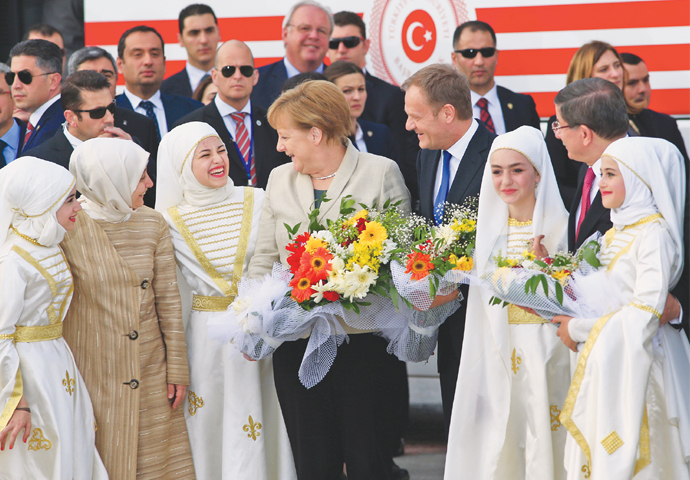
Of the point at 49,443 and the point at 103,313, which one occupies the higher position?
the point at 103,313

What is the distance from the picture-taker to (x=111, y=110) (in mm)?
4621

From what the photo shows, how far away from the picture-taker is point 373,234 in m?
3.26

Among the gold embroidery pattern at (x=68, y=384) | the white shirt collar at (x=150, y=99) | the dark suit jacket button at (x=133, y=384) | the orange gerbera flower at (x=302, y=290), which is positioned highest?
the white shirt collar at (x=150, y=99)

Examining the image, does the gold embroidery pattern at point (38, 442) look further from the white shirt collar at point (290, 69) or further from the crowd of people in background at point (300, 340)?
the white shirt collar at point (290, 69)

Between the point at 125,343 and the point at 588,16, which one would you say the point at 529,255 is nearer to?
the point at 125,343

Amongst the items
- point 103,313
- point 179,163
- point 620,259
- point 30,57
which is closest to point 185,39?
point 30,57

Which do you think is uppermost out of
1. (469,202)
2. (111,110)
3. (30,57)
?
(30,57)

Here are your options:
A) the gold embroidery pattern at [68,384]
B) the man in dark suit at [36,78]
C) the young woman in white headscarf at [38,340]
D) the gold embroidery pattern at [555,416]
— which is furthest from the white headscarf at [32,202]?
the gold embroidery pattern at [555,416]

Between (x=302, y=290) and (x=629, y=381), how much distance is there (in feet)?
4.28

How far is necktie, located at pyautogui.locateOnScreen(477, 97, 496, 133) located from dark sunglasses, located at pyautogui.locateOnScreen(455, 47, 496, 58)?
0.99 feet

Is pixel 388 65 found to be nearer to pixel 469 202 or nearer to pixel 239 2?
pixel 239 2

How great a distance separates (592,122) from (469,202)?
2.08 ft

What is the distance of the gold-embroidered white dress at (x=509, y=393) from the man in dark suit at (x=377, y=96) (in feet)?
6.25

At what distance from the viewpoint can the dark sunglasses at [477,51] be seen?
5.39 m
